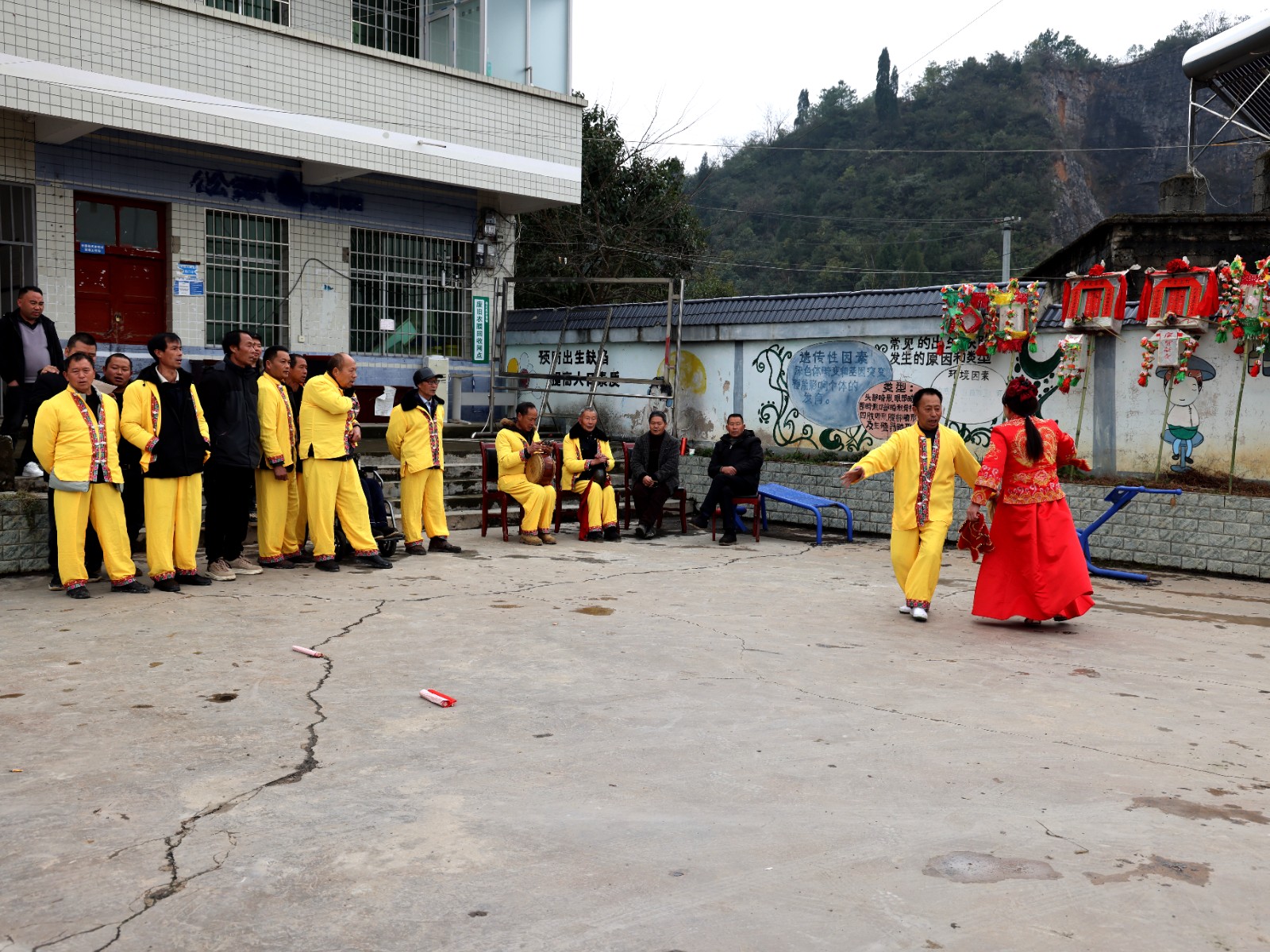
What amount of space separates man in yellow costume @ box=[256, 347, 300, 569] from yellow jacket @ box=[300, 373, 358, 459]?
12 centimetres

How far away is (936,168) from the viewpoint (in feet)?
157

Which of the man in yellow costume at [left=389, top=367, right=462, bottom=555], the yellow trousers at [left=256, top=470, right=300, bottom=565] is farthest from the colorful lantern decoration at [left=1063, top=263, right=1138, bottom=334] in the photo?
the yellow trousers at [left=256, top=470, right=300, bottom=565]

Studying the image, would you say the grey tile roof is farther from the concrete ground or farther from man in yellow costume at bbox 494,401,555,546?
the concrete ground

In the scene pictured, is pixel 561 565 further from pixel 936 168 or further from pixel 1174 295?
pixel 936 168

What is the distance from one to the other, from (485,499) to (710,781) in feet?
24.2

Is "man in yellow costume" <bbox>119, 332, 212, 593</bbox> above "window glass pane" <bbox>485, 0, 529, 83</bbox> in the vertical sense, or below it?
below

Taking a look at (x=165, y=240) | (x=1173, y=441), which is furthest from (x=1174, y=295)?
(x=165, y=240)

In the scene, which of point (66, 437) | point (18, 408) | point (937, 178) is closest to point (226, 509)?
point (66, 437)

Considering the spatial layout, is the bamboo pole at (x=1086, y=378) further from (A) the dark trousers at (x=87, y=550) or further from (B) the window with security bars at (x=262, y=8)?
(B) the window with security bars at (x=262, y=8)

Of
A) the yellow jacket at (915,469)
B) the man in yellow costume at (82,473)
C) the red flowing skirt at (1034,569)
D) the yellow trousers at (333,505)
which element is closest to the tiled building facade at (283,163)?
the man in yellow costume at (82,473)

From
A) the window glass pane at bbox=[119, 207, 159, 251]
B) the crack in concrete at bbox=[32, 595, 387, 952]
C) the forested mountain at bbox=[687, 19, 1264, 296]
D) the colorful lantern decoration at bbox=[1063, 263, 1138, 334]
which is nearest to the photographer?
the crack in concrete at bbox=[32, 595, 387, 952]

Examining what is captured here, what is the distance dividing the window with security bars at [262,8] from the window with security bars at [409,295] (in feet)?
9.16

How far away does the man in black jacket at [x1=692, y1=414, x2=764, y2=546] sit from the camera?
11.9m

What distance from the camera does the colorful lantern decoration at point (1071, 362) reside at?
1142 cm
